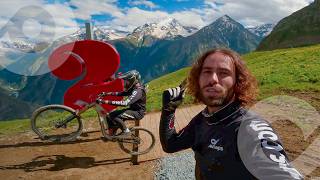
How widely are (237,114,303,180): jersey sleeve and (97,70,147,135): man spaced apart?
29.7ft

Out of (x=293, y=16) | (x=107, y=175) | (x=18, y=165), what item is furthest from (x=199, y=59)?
(x=293, y=16)

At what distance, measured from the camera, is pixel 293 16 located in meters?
180

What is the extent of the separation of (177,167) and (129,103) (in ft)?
8.29

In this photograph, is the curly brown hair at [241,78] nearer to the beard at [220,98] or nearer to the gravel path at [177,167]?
the beard at [220,98]

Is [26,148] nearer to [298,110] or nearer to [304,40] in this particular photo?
[298,110]

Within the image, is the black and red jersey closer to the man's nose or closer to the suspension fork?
the man's nose

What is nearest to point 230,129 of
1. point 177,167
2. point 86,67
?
point 177,167

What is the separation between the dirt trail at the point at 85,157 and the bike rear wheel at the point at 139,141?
25cm

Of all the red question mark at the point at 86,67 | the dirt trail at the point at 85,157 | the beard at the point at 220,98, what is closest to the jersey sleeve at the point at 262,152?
the beard at the point at 220,98

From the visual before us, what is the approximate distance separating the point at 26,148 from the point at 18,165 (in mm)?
1504

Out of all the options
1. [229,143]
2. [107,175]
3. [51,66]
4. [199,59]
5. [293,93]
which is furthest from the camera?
[293,93]

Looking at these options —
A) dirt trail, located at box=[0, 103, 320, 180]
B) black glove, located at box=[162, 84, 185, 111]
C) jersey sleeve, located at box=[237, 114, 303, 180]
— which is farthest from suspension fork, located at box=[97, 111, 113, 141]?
jersey sleeve, located at box=[237, 114, 303, 180]

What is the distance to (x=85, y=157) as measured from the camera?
42.2ft

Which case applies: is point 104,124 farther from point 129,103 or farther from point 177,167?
point 177,167
